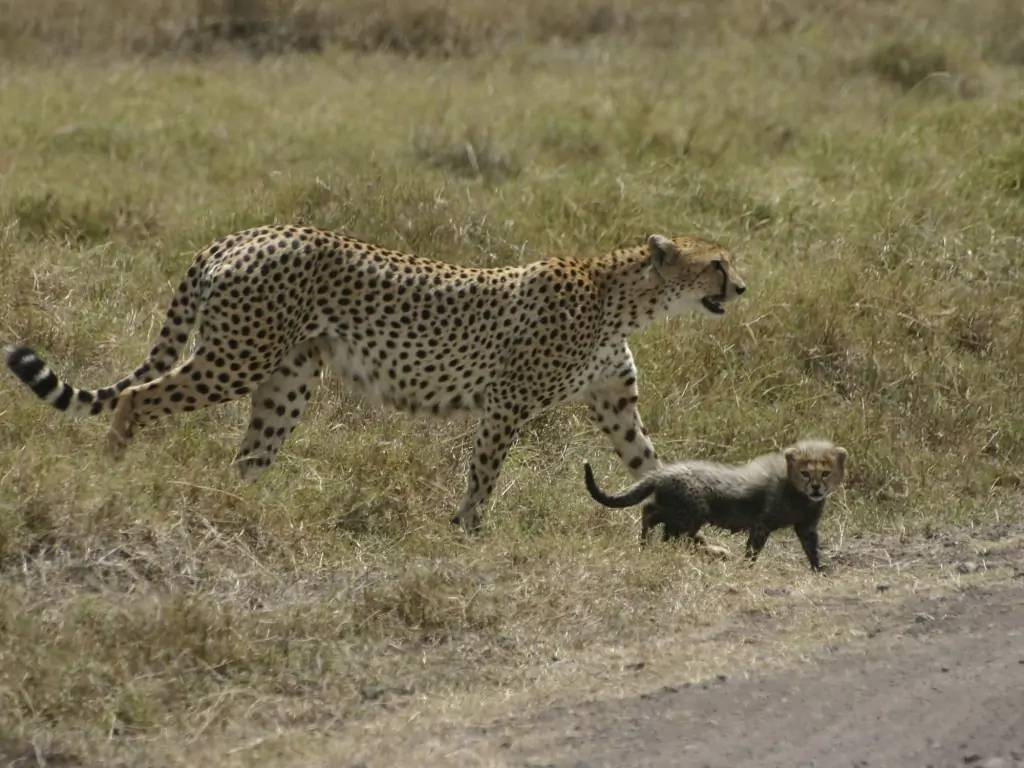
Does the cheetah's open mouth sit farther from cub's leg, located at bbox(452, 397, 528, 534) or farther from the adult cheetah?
cub's leg, located at bbox(452, 397, 528, 534)

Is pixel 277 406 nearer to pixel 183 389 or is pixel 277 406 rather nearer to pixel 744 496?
pixel 183 389

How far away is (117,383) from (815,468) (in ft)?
7.82

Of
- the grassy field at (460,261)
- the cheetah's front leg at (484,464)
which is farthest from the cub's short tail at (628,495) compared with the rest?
the cheetah's front leg at (484,464)

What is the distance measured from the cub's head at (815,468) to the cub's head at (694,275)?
74 centimetres

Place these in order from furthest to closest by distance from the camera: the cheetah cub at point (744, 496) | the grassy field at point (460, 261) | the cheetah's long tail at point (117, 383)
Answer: the cheetah cub at point (744, 496)
the cheetah's long tail at point (117, 383)
the grassy field at point (460, 261)

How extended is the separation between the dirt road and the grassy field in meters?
0.26

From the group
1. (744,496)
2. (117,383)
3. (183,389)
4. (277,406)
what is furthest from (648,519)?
(117,383)

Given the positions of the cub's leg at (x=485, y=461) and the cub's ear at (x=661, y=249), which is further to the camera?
the cub's ear at (x=661, y=249)

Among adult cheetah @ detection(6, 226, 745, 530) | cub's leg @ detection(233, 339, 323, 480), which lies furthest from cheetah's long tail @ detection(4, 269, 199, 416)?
cub's leg @ detection(233, 339, 323, 480)

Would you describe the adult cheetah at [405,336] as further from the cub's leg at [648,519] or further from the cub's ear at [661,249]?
the cub's leg at [648,519]

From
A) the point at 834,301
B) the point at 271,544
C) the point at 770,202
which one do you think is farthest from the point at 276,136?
the point at 271,544

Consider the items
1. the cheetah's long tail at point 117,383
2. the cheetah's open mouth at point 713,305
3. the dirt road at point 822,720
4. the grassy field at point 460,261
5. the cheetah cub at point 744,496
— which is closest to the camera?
the dirt road at point 822,720

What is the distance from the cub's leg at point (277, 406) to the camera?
6605 mm

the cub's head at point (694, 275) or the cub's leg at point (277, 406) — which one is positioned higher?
the cub's head at point (694, 275)
